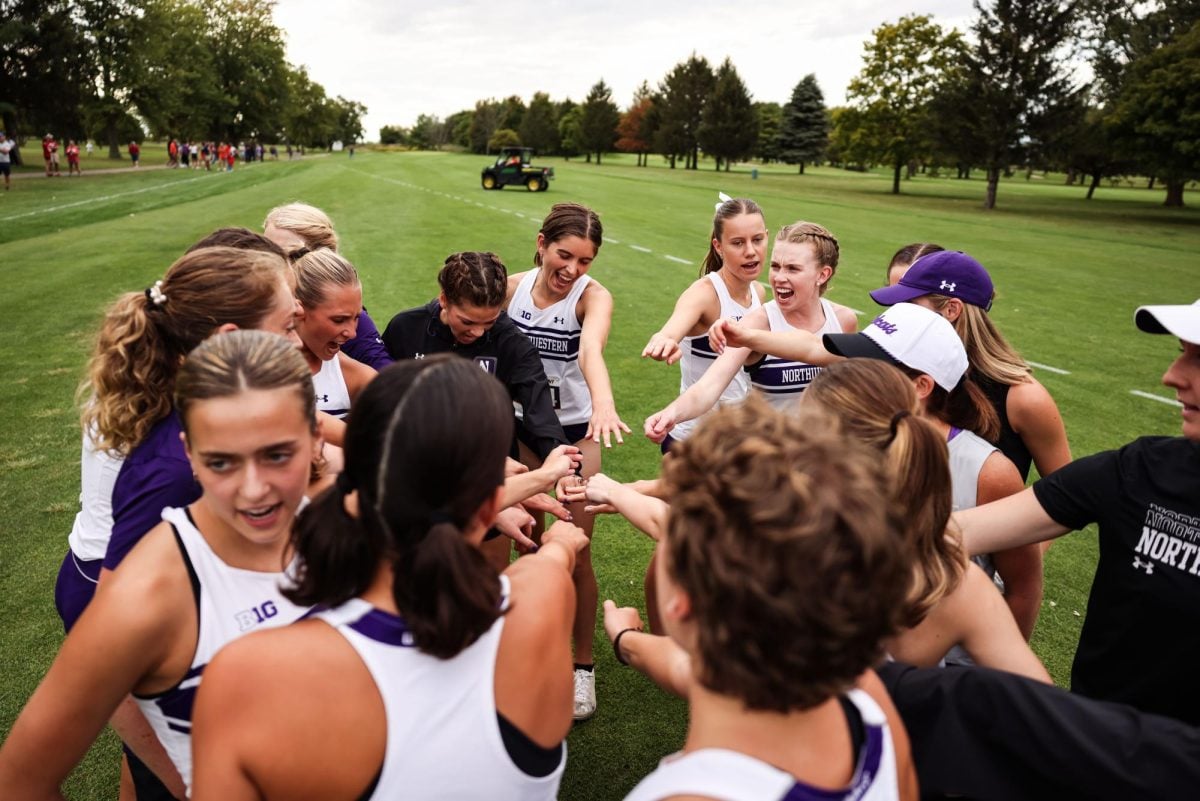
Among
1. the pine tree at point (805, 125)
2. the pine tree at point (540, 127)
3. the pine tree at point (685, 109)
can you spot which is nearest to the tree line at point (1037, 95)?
the pine tree at point (805, 125)

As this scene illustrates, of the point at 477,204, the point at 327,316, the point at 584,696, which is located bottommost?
the point at 584,696

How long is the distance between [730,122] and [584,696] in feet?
244

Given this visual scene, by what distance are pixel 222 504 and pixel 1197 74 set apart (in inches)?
1696

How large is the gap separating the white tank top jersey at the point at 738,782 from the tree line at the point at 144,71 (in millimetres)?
49501

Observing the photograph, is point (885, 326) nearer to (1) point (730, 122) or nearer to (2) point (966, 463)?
(2) point (966, 463)

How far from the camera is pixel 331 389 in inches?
135

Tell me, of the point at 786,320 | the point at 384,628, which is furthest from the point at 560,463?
the point at 786,320

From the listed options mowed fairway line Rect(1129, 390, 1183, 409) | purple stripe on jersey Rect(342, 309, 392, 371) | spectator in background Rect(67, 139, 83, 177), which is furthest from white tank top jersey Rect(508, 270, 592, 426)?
spectator in background Rect(67, 139, 83, 177)

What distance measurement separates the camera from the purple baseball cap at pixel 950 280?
3570 mm

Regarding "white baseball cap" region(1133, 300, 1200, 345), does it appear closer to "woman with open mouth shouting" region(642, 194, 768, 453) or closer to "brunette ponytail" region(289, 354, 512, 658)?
"brunette ponytail" region(289, 354, 512, 658)

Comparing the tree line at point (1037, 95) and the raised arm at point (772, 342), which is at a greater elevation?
the tree line at point (1037, 95)

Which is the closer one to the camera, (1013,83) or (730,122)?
(1013,83)

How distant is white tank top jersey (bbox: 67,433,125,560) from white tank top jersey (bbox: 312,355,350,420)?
1.10 metres

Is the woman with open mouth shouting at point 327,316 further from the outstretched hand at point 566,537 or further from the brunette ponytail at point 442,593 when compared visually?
the brunette ponytail at point 442,593
